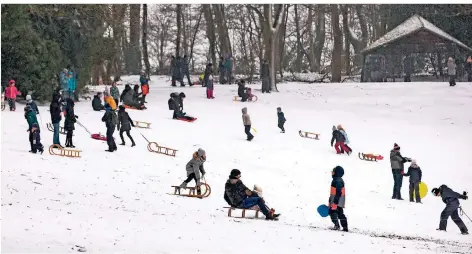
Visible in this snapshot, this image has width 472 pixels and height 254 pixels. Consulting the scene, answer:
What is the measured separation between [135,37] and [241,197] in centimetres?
3902

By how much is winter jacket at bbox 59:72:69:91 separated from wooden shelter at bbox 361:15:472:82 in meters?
20.7

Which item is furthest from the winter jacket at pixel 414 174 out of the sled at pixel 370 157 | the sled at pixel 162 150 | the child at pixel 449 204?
the sled at pixel 162 150

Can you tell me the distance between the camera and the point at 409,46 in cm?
4391

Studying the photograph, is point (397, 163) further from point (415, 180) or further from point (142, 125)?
point (142, 125)

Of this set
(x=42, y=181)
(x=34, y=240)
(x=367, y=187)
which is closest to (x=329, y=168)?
(x=367, y=187)

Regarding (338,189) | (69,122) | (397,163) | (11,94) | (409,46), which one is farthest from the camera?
(409,46)

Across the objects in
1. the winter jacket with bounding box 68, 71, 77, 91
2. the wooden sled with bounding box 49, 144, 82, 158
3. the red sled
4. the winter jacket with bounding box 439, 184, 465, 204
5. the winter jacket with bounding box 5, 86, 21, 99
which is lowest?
the winter jacket with bounding box 439, 184, 465, 204

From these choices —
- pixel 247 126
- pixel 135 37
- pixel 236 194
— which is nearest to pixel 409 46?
pixel 135 37

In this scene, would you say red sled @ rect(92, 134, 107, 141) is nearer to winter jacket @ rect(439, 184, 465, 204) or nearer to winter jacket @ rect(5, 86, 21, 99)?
winter jacket @ rect(5, 86, 21, 99)

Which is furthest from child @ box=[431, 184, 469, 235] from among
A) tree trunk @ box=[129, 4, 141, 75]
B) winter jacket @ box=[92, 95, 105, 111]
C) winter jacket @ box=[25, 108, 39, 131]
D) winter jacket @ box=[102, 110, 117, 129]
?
tree trunk @ box=[129, 4, 141, 75]

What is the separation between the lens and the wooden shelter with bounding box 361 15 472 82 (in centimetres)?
4331

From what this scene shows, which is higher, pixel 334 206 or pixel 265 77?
pixel 265 77

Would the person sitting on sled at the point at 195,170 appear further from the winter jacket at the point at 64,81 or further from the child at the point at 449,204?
the winter jacket at the point at 64,81

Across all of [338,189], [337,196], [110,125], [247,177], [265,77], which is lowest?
[247,177]
